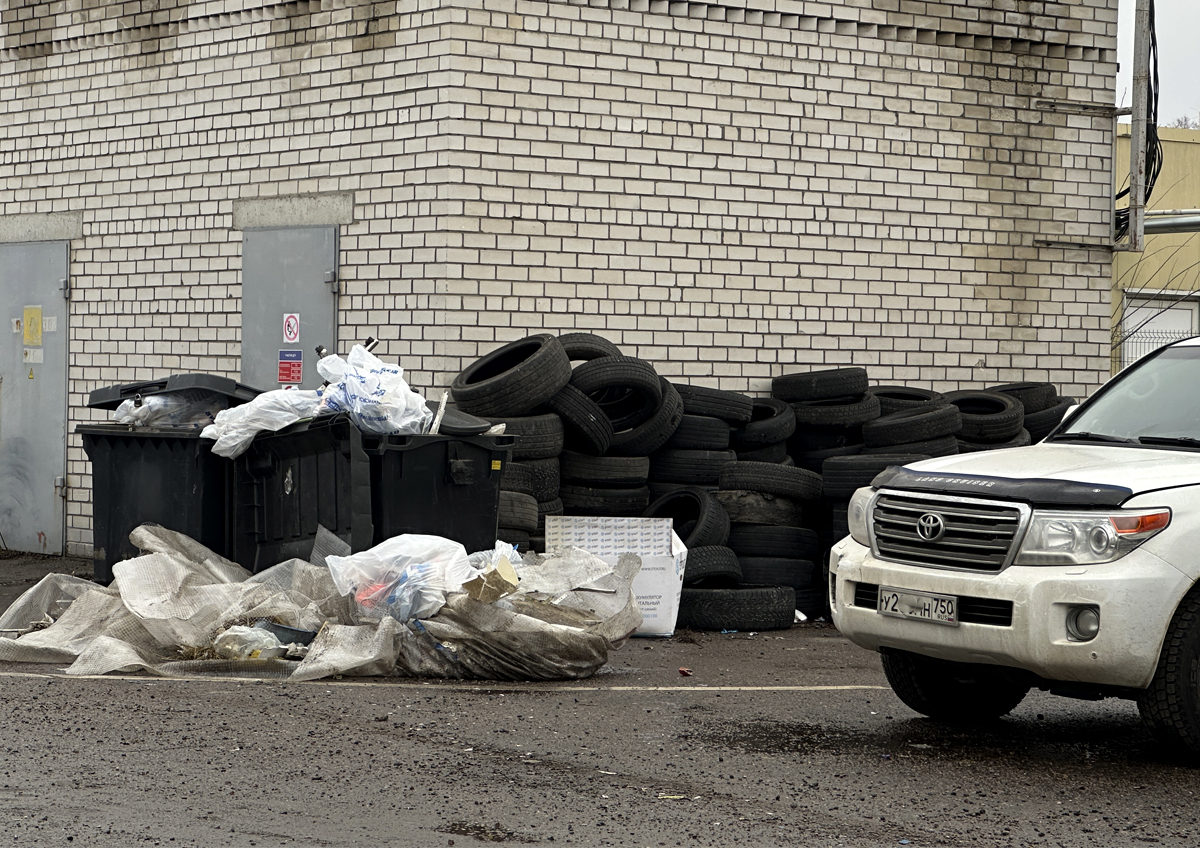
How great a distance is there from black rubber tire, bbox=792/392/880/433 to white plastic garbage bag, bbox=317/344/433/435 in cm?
358

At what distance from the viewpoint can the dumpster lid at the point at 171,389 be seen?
9.91 m

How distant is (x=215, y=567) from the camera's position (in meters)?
9.11

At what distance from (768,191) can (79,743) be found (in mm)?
7453

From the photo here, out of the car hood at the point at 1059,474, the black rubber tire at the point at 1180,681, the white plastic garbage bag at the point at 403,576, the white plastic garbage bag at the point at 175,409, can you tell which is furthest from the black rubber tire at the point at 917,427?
the black rubber tire at the point at 1180,681

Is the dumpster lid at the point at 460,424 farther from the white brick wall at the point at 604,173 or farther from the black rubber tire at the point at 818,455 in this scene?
the black rubber tire at the point at 818,455

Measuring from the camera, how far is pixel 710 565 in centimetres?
1047

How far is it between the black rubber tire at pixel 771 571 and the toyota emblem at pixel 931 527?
448cm

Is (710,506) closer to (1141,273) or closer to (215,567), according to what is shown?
(215,567)

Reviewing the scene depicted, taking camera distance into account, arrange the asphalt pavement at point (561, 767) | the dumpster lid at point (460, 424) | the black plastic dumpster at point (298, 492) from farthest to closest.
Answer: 1. the dumpster lid at point (460, 424)
2. the black plastic dumpster at point (298, 492)
3. the asphalt pavement at point (561, 767)

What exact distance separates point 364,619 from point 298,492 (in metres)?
1.36

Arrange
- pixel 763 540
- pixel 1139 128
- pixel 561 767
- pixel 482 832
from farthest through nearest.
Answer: pixel 1139 128
pixel 763 540
pixel 561 767
pixel 482 832

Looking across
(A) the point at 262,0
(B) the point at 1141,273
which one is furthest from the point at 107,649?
(B) the point at 1141,273

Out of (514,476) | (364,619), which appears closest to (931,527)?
(364,619)

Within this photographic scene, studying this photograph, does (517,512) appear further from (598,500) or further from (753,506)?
(753,506)
